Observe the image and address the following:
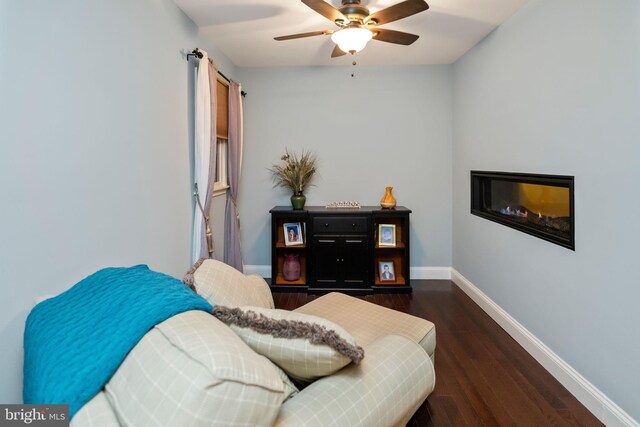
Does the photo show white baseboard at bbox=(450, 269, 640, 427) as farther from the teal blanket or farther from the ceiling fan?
the ceiling fan

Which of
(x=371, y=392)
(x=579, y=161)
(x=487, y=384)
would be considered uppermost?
(x=579, y=161)

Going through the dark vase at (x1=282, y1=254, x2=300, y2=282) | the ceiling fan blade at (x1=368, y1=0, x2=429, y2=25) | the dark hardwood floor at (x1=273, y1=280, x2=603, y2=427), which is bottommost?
the dark hardwood floor at (x1=273, y1=280, x2=603, y2=427)

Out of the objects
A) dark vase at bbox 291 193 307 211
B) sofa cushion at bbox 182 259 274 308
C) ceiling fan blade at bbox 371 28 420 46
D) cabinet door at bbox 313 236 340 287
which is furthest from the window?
sofa cushion at bbox 182 259 274 308

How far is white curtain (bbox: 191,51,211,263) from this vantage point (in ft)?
Answer: 9.40

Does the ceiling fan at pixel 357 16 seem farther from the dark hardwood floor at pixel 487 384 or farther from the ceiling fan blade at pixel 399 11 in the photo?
the dark hardwood floor at pixel 487 384

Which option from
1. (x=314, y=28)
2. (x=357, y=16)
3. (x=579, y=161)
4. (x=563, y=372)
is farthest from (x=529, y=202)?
(x=314, y=28)

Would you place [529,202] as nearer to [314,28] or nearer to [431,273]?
[431,273]

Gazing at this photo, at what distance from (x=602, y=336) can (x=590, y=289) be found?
0.25 metres

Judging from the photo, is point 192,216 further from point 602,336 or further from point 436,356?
point 602,336

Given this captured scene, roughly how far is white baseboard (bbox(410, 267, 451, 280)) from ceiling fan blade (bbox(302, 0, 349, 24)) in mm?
3010

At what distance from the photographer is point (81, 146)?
169 centimetres

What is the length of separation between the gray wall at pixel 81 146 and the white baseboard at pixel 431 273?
2.85 metres

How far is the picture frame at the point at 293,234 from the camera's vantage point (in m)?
4.22

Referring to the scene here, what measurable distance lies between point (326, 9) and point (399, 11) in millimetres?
436
